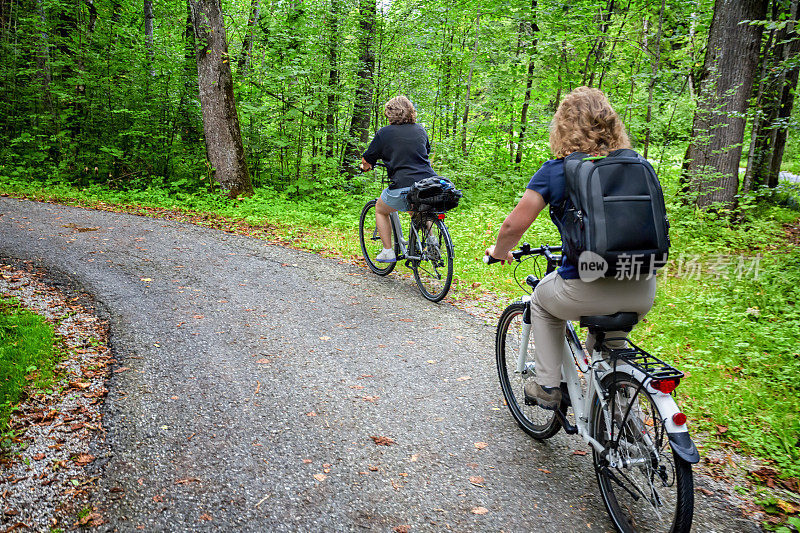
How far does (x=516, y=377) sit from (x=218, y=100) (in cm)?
1012

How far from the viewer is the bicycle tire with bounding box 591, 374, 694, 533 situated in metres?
2.28

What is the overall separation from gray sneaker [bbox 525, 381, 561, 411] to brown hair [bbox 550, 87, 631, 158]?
4.84ft

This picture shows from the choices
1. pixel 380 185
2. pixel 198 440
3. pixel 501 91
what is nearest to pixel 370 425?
pixel 198 440

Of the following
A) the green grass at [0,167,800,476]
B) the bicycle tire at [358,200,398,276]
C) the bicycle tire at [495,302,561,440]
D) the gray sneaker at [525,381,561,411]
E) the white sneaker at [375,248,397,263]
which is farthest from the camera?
the bicycle tire at [358,200,398,276]

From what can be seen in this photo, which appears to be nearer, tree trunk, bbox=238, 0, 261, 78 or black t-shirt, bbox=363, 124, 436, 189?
black t-shirt, bbox=363, 124, 436, 189

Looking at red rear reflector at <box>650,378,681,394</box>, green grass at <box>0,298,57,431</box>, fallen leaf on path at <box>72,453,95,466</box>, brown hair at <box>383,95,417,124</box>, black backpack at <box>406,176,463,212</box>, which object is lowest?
fallen leaf on path at <box>72,453,95,466</box>

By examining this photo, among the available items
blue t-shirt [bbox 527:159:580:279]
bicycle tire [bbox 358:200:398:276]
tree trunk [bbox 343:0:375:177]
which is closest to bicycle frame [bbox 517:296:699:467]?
blue t-shirt [bbox 527:159:580:279]

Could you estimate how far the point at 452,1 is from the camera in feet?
44.9

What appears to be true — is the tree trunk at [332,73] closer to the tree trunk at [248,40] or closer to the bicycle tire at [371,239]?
the tree trunk at [248,40]

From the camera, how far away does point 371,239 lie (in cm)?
777

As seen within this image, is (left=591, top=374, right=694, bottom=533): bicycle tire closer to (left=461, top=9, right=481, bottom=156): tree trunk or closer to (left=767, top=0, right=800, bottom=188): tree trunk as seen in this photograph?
(left=767, top=0, right=800, bottom=188): tree trunk

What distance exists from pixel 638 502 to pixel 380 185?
36.4ft

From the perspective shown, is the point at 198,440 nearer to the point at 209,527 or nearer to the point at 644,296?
the point at 209,527

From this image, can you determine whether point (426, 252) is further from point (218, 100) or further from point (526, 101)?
point (526, 101)
